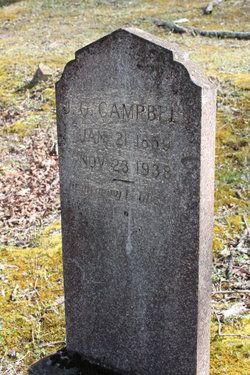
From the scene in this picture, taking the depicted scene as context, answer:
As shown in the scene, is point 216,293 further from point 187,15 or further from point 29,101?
point 187,15

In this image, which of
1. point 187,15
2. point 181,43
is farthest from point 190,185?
point 187,15

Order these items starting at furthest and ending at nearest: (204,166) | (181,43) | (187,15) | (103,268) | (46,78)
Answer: (187,15)
(181,43)
(46,78)
(103,268)
(204,166)

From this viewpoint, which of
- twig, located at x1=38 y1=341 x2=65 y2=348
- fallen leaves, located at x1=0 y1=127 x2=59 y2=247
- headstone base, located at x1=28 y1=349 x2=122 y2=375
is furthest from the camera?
fallen leaves, located at x1=0 y1=127 x2=59 y2=247

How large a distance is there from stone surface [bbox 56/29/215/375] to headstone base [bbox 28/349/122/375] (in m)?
0.09

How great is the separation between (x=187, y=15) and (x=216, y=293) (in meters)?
16.9

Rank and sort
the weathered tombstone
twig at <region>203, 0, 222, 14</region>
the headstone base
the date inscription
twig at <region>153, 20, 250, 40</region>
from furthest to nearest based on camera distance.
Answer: twig at <region>203, 0, 222, 14</region>, twig at <region>153, 20, 250, 40</region>, the headstone base, the date inscription, the weathered tombstone

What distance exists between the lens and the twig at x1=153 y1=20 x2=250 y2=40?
51.1 ft

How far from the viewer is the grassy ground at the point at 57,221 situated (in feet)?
14.9

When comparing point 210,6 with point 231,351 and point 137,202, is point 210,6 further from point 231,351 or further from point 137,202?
point 137,202

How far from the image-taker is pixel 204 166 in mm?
3213

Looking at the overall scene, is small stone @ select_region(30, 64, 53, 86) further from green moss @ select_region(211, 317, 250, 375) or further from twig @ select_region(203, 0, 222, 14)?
twig @ select_region(203, 0, 222, 14)

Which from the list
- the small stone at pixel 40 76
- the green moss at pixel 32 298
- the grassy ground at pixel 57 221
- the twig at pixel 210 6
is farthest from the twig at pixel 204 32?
the green moss at pixel 32 298

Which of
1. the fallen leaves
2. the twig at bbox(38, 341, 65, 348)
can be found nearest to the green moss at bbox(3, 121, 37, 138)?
the fallen leaves

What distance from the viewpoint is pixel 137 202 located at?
3.53 m
